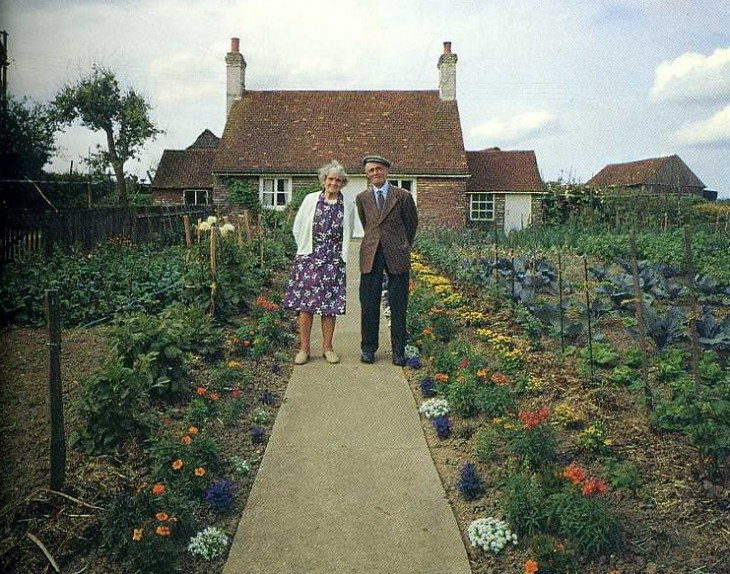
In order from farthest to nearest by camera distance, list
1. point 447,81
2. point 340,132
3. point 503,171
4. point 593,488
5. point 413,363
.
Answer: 1. point 503,171
2. point 447,81
3. point 340,132
4. point 413,363
5. point 593,488

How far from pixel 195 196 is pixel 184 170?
5.77 feet

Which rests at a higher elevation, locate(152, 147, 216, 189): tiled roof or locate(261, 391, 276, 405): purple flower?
locate(152, 147, 216, 189): tiled roof

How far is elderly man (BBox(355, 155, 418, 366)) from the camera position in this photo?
6453mm

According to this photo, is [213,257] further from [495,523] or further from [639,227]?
[639,227]

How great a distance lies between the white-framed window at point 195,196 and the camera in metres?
37.1

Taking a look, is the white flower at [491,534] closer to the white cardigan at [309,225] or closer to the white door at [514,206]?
the white cardigan at [309,225]

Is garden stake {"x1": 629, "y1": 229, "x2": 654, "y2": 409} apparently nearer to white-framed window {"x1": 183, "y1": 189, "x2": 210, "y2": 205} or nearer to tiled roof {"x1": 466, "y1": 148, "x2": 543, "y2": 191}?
tiled roof {"x1": 466, "y1": 148, "x2": 543, "y2": 191}

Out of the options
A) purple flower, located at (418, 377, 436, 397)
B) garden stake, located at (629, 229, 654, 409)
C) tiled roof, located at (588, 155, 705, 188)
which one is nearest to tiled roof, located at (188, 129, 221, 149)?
tiled roof, located at (588, 155, 705, 188)

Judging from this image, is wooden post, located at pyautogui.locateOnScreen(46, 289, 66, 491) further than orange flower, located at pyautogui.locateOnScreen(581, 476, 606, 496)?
Yes

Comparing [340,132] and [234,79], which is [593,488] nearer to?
[340,132]

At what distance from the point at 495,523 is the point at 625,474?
2.49 ft

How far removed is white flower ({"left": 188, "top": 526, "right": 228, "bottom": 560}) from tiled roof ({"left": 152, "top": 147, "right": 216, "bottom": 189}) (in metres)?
34.4

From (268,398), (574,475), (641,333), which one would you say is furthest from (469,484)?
Result: (268,398)

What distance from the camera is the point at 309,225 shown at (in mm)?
6395
